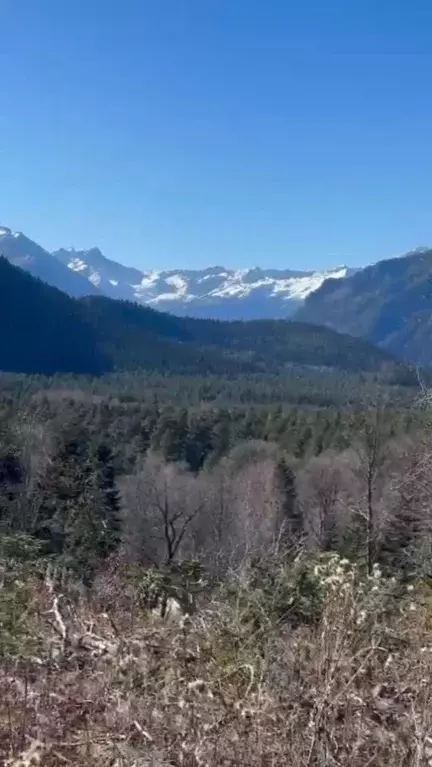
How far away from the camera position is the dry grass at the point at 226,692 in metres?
2.83

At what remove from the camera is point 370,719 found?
3139mm

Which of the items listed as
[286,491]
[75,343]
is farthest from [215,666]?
[75,343]

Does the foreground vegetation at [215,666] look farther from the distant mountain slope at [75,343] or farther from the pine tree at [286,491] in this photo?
the distant mountain slope at [75,343]

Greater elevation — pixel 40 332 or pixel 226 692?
pixel 40 332

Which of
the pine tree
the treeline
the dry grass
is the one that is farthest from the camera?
the pine tree

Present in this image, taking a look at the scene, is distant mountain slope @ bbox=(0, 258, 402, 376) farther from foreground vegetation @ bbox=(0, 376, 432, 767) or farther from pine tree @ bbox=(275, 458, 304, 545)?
foreground vegetation @ bbox=(0, 376, 432, 767)

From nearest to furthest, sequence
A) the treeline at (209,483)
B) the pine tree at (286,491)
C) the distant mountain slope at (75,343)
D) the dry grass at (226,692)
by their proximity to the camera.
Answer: the dry grass at (226,692) → the treeline at (209,483) → the pine tree at (286,491) → the distant mountain slope at (75,343)

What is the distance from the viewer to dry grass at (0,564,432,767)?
283 centimetres

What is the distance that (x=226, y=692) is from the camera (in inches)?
132

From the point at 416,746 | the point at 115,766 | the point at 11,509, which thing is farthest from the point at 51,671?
the point at 11,509

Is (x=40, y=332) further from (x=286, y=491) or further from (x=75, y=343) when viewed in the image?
(x=286, y=491)

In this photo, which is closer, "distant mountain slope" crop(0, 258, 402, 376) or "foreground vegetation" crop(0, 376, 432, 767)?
"foreground vegetation" crop(0, 376, 432, 767)

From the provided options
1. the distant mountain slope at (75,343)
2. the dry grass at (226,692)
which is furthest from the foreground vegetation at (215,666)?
the distant mountain slope at (75,343)

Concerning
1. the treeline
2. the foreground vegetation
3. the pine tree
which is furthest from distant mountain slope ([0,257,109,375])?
the foreground vegetation
